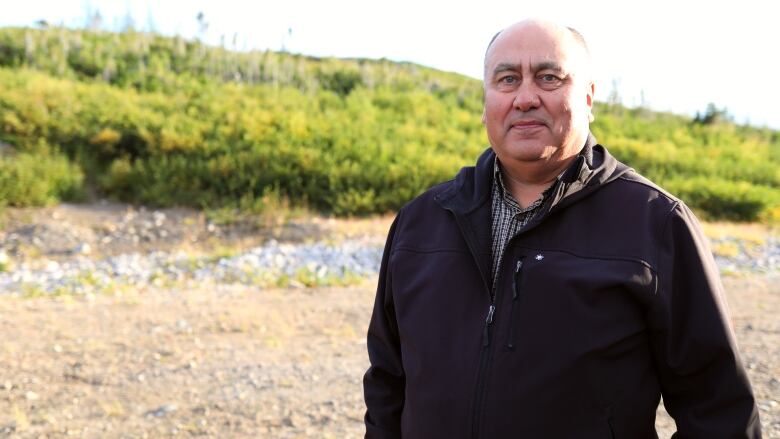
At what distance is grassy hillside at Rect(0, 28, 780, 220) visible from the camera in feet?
48.9

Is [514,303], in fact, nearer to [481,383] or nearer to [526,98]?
[481,383]

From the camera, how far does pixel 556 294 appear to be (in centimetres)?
167

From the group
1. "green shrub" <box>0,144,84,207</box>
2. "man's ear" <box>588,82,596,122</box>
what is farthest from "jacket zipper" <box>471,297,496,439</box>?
"green shrub" <box>0,144,84,207</box>

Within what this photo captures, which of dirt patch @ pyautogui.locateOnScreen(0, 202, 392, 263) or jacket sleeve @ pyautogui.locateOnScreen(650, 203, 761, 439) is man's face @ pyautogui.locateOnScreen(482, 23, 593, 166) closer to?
jacket sleeve @ pyautogui.locateOnScreen(650, 203, 761, 439)

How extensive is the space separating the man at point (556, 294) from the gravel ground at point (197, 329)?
2.66 metres

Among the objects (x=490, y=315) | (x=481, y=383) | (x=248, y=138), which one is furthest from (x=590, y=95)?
(x=248, y=138)

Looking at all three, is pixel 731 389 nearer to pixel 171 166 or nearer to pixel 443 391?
pixel 443 391

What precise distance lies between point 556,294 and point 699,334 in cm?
33

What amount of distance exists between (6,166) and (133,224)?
285 cm

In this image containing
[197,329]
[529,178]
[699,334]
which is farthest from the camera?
[197,329]

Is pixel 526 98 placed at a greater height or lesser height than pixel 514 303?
greater

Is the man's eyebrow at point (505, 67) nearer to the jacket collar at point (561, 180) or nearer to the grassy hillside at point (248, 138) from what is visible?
the jacket collar at point (561, 180)

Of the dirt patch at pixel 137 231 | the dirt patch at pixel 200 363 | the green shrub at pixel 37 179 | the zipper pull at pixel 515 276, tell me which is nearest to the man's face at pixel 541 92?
the zipper pull at pixel 515 276

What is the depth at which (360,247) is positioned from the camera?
36.5 ft
